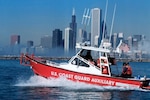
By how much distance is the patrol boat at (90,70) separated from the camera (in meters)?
28.0

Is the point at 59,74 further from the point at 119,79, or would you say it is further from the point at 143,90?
the point at 143,90

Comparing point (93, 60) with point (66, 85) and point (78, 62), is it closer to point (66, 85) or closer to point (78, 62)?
point (78, 62)

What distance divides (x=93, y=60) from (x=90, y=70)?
1.09m

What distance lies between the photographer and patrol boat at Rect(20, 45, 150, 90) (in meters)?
28.0

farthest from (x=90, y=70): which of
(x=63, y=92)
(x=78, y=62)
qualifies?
(x=63, y=92)

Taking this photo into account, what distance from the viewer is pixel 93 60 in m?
29.2

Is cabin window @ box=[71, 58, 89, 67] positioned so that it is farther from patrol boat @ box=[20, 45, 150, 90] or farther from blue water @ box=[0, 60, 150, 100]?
blue water @ box=[0, 60, 150, 100]

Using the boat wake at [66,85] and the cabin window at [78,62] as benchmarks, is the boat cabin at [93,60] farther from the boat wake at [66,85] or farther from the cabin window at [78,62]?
the boat wake at [66,85]

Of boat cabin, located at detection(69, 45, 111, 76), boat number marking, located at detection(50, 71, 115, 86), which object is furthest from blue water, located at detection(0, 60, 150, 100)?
boat cabin, located at detection(69, 45, 111, 76)

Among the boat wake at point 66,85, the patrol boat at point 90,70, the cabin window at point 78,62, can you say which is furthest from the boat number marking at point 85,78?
the cabin window at point 78,62

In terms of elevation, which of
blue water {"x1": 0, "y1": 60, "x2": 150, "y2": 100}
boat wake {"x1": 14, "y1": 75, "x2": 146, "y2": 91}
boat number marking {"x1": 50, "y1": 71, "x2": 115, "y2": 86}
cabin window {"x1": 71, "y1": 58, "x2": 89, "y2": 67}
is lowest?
blue water {"x1": 0, "y1": 60, "x2": 150, "y2": 100}

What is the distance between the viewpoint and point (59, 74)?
28.8 meters

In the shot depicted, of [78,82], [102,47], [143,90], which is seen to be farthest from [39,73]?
[143,90]

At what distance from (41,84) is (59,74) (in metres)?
2.29
